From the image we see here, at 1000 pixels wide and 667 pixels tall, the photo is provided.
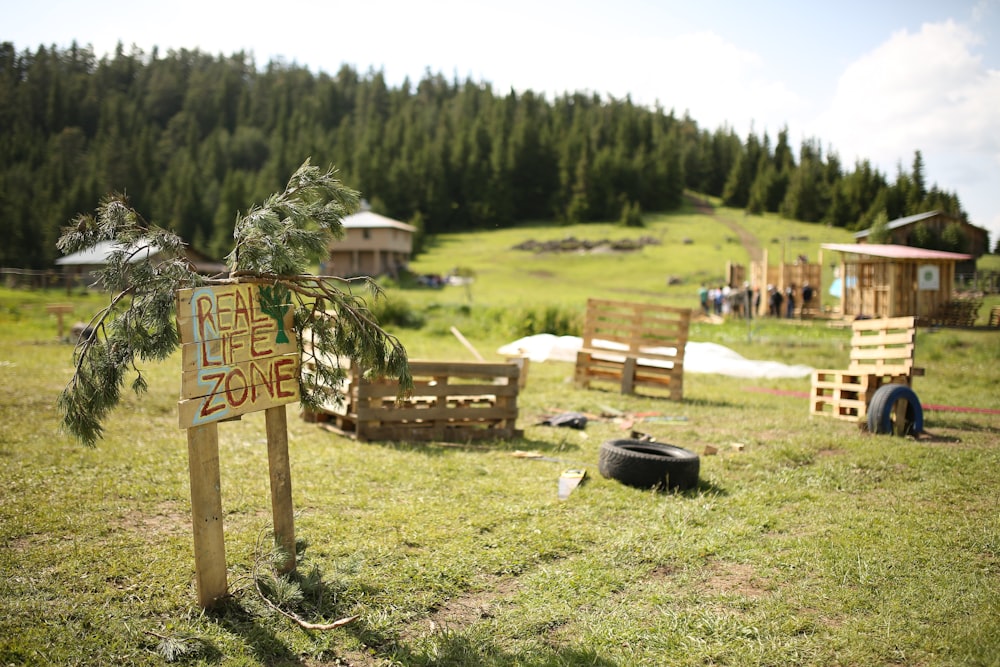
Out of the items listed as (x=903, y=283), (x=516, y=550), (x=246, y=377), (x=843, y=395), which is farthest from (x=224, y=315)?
(x=903, y=283)

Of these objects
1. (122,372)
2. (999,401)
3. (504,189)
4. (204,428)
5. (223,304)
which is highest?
(504,189)

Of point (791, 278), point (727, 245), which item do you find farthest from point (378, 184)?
point (791, 278)

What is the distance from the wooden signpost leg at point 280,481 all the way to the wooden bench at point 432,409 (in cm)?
449

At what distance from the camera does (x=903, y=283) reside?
2819 cm

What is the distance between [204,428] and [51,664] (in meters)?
1.52

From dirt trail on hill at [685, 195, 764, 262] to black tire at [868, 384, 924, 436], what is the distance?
48.5 metres

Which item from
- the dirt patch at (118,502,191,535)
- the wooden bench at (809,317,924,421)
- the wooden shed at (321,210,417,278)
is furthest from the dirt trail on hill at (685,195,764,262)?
the dirt patch at (118,502,191,535)

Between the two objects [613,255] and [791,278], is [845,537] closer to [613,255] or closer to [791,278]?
[791,278]

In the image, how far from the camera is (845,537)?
6.11 metres

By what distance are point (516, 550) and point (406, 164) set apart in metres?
105

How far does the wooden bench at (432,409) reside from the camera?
9836 mm

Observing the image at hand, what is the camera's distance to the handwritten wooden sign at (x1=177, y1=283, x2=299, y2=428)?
4.45 metres

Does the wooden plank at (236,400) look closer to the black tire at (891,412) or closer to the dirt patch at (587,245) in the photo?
the black tire at (891,412)

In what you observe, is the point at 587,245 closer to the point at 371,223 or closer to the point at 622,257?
the point at 622,257
